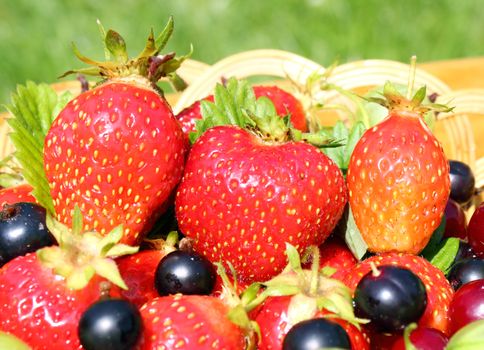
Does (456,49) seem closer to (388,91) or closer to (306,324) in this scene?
(388,91)

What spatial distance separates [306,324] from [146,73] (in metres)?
0.39

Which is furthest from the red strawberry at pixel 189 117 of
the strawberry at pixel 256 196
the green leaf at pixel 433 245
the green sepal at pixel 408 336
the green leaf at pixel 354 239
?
the green sepal at pixel 408 336

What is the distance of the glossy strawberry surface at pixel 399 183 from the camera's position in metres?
1.05

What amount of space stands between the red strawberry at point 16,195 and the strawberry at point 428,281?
0.48m

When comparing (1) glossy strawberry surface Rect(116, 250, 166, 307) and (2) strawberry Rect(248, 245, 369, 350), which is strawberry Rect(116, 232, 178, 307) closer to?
(1) glossy strawberry surface Rect(116, 250, 166, 307)

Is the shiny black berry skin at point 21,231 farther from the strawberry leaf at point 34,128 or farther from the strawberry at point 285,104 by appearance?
the strawberry at point 285,104

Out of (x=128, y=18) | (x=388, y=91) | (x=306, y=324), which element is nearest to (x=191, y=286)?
(x=306, y=324)

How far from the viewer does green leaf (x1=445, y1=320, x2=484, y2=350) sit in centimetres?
83

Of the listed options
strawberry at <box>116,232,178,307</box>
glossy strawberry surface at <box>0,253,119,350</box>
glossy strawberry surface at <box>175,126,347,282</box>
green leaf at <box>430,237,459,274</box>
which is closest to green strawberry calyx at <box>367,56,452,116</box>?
glossy strawberry surface at <box>175,126,347,282</box>

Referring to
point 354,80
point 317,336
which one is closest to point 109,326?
point 317,336

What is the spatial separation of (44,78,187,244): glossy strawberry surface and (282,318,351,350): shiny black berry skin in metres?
0.28

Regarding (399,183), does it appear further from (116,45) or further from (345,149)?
(116,45)

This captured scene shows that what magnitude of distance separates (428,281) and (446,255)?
7.2 inches

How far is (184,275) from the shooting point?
99 centimetres
